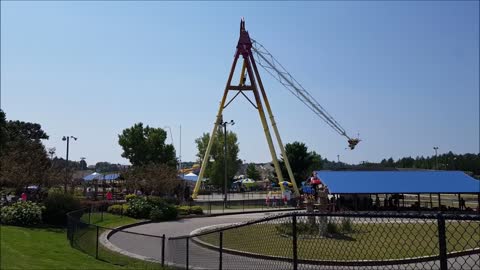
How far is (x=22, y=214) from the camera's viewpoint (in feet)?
74.3

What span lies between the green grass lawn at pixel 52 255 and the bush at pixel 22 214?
3.39 meters

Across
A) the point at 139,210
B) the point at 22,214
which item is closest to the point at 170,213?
the point at 139,210

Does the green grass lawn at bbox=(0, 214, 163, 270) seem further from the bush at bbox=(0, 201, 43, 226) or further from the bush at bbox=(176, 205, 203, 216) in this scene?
the bush at bbox=(176, 205, 203, 216)

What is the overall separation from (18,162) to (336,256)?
22839 millimetres

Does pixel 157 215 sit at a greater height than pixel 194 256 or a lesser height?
greater

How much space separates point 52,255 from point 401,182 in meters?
30.3

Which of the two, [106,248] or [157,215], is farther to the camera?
[157,215]

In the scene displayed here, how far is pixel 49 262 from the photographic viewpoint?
1173cm

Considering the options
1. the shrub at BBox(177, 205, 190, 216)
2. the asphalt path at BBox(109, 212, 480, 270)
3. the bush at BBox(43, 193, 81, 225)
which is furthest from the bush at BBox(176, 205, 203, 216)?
the bush at BBox(43, 193, 81, 225)

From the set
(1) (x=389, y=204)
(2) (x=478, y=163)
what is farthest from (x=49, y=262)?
(1) (x=389, y=204)

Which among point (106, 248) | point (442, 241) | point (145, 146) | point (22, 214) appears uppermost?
point (145, 146)

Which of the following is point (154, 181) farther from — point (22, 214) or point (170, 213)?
point (22, 214)

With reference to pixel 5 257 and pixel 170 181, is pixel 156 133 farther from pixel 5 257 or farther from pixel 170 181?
pixel 5 257

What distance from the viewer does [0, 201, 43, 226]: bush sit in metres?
22.1
